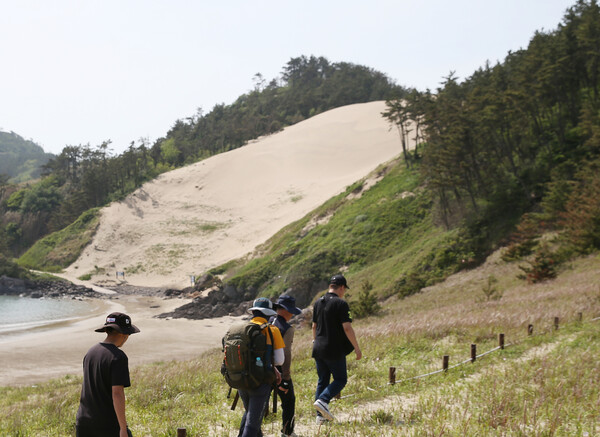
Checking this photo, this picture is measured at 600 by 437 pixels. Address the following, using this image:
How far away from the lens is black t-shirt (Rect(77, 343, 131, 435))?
14.3 feet

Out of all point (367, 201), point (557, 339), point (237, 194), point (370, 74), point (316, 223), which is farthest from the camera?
point (370, 74)

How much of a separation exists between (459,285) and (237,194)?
224ft

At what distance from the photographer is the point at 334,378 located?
689cm

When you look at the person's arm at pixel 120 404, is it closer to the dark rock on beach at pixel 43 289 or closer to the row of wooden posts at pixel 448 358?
the row of wooden posts at pixel 448 358

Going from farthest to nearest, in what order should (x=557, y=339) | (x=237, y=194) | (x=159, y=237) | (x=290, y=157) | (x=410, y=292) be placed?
(x=290, y=157) < (x=237, y=194) < (x=159, y=237) < (x=410, y=292) < (x=557, y=339)

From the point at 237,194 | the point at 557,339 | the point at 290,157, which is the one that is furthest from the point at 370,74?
the point at 557,339

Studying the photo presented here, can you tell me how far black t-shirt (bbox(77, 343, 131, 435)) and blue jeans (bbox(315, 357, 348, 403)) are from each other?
319cm

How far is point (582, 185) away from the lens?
29625mm

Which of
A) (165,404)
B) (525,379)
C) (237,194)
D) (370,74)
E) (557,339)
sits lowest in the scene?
(557,339)

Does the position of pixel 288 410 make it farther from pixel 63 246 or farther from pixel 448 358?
pixel 63 246

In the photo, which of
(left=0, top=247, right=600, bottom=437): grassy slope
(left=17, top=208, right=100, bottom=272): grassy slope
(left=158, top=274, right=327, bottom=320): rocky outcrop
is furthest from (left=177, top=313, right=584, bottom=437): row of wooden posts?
(left=17, top=208, right=100, bottom=272): grassy slope

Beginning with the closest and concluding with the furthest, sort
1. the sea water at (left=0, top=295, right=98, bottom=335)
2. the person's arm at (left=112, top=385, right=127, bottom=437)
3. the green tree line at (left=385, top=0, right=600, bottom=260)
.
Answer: the person's arm at (left=112, top=385, right=127, bottom=437) → the green tree line at (left=385, top=0, right=600, bottom=260) → the sea water at (left=0, top=295, right=98, bottom=335)

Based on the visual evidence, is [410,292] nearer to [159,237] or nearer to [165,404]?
[165,404]

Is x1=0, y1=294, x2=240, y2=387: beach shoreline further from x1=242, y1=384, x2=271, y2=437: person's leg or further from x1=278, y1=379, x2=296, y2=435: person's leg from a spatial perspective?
x1=242, y1=384, x2=271, y2=437: person's leg
